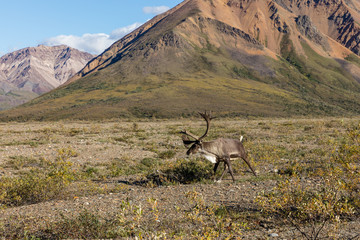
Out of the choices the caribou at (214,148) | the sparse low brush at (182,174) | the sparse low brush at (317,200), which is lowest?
the sparse low brush at (182,174)

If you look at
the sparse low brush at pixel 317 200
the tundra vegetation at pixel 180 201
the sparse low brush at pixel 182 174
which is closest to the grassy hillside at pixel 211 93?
the tundra vegetation at pixel 180 201

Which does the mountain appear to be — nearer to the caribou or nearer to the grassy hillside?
the grassy hillside

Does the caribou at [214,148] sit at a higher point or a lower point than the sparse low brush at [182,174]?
higher

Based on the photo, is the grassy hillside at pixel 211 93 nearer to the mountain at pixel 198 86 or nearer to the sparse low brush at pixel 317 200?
the mountain at pixel 198 86

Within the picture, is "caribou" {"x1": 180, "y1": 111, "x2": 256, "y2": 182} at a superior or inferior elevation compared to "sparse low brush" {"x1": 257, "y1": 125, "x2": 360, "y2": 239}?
inferior

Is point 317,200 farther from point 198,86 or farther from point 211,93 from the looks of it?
point 198,86

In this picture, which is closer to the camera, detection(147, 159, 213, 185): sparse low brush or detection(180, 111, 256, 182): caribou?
detection(180, 111, 256, 182): caribou

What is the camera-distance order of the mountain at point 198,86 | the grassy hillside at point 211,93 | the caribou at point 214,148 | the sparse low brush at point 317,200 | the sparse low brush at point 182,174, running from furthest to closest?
the mountain at point 198,86 → the grassy hillside at point 211,93 → the sparse low brush at point 182,174 → the caribou at point 214,148 → the sparse low brush at point 317,200

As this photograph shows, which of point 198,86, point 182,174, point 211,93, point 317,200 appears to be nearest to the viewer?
point 317,200

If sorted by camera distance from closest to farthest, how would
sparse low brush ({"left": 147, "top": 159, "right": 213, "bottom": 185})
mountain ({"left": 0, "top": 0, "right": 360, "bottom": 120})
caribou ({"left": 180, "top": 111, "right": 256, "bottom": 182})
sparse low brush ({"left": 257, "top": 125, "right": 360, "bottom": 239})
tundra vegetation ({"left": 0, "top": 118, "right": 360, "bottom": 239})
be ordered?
→ 1. sparse low brush ({"left": 257, "top": 125, "right": 360, "bottom": 239})
2. tundra vegetation ({"left": 0, "top": 118, "right": 360, "bottom": 239})
3. caribou ({"left": 180, "top": 111, "right": 256, "bottom": 182})
4. sparse low brush ({"left": 147, "top": 159, "right": 213, "bottom": 185})
5. mountain ({"left": 0, "top": 0, "right": 360, "bottom": 120})

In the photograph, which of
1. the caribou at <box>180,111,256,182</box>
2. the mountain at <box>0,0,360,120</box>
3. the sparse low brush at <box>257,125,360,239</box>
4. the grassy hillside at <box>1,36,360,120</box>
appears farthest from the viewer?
the mountain at <box>0,0,360,120</box>

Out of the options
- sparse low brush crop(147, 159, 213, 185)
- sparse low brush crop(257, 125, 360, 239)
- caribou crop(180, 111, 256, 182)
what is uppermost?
sparse low brush crop(257, 125, 360, 239)

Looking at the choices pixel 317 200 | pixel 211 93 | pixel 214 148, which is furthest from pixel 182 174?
pixel 211 93

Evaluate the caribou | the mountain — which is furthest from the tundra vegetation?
the mountain
